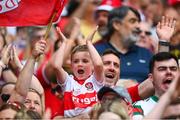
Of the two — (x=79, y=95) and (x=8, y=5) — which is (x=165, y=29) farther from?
(x=8, y=5)

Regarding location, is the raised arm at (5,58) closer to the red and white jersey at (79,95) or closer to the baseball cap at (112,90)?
the red and white jersey at (79,95)

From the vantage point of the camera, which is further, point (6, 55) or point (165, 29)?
point (165, 29)

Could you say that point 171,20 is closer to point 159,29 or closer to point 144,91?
point 159,29

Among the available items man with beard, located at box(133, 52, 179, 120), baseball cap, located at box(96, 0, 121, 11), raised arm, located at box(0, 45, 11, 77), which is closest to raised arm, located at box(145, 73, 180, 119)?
man with beard, located at box(133, 52, 179, 120)

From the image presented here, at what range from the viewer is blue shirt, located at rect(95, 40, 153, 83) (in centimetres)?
1291

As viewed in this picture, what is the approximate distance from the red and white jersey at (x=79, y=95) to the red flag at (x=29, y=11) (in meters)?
0.74

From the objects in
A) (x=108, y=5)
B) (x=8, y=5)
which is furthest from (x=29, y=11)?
(x=108, y=5)

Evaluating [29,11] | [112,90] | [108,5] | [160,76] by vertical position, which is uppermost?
[108,5]

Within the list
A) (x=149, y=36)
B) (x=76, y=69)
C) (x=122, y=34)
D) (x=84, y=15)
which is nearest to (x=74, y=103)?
(x=76, y=69)

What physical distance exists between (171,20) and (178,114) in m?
2.68

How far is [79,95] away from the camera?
11328 mm

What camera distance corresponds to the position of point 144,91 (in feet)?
37.6

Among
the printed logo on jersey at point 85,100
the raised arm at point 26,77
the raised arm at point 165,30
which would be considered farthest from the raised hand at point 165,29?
the raised arm at point 26,77

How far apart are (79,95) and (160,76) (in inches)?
37.9
